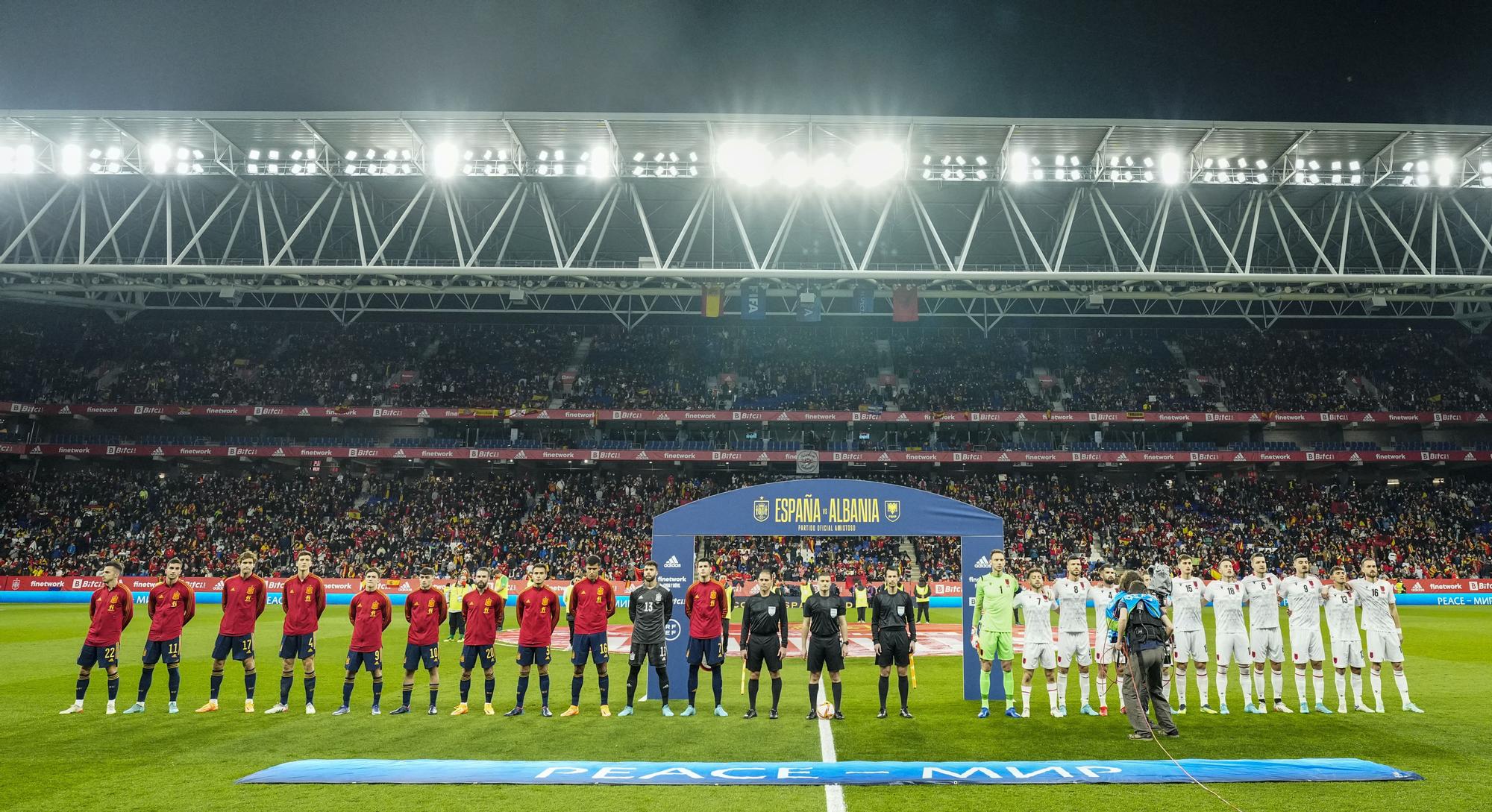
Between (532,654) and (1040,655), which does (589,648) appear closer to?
(532,654)

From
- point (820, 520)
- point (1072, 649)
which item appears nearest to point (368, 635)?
point (820, 520)

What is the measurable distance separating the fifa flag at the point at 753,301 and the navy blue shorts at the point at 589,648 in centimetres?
1744

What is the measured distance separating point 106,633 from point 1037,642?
1157cm

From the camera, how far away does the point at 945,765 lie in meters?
7.72

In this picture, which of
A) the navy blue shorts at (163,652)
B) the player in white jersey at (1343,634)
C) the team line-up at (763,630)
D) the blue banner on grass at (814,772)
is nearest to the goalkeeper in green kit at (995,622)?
the team line-up at (763,630)

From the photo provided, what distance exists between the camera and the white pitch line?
650cm

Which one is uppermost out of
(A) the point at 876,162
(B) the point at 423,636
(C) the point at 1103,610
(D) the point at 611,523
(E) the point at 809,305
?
(A) the point at 876,162

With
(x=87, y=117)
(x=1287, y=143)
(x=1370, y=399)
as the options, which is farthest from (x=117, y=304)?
(x=1370, y=399)

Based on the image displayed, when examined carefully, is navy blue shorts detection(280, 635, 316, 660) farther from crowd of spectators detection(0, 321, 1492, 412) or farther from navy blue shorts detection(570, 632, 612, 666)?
crowd of spectators detection(0, 321, 1492, 412)

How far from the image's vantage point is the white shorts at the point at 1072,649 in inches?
408

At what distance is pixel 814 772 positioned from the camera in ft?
24.5

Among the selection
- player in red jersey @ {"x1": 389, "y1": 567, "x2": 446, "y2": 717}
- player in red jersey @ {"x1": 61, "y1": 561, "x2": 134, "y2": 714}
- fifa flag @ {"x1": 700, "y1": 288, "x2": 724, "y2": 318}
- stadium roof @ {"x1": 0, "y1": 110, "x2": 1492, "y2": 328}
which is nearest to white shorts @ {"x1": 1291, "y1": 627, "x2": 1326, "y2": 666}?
player in red jersey @ {"x1": 389, "y1": 567, "x2": 446, "y2": 717}

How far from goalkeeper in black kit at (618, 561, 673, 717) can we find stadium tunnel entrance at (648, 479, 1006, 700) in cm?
134

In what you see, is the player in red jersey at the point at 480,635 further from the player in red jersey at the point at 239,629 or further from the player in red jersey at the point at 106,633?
the player in red jersey at the point at 106,633
